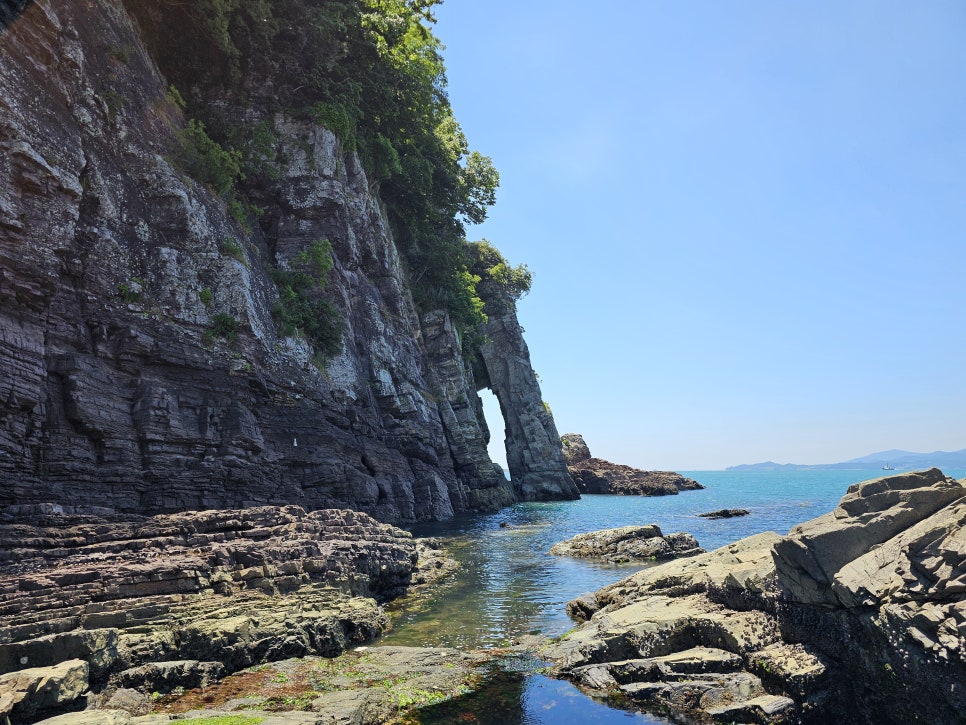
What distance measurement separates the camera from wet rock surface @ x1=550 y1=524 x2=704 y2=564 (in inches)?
939

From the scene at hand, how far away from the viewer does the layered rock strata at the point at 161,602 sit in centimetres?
914

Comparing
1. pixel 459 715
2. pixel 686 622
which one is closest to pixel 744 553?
pixel 686 622

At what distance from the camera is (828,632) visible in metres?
8.69

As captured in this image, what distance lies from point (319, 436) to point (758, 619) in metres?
22.2

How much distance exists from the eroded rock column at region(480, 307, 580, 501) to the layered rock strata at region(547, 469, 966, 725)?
195 ft

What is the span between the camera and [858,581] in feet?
26.6

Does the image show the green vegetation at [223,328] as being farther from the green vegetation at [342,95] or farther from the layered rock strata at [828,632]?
the layered rock strata at [828,632]

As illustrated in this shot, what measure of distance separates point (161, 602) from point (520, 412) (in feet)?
200

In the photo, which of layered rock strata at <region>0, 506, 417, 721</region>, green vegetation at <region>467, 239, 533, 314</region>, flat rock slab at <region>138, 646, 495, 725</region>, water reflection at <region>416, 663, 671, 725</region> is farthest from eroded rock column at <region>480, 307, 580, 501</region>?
water reflection at <region>416, 663, 671, 725</region>

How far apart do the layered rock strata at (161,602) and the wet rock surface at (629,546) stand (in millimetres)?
12140

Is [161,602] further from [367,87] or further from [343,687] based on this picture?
[367,87]

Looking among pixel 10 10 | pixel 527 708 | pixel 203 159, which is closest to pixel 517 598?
pixel 527 708

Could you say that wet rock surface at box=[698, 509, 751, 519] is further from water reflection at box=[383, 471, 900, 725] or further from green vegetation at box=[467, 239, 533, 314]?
green vegetation at box=[467, 239, 533, 314]

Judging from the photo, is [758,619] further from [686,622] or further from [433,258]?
[433,258]
